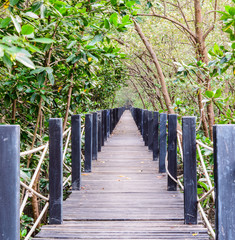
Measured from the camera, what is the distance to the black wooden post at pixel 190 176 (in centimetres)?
317

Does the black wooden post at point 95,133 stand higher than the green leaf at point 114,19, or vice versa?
the green leaf at point 114,19

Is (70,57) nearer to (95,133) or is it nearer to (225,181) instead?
(225,181)

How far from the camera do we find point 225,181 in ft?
6.77

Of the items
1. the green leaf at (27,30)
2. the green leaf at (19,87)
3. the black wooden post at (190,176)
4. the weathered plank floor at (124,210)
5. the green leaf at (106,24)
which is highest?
the green leaf at (106,24)

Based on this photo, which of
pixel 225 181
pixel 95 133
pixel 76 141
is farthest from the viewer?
pixel 95 133

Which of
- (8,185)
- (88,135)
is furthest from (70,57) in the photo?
(8,185)

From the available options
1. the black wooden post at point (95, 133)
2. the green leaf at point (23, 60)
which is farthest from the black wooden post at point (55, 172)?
the black wooden post at point (95, 133)

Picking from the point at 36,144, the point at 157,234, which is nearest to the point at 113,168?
the point at 36,144

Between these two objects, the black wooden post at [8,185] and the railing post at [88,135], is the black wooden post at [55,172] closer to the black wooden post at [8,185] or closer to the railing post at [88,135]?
the black wooden post at [8,185]

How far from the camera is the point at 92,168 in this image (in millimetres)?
6254

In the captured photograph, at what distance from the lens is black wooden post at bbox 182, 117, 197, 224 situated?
3166 millimetres

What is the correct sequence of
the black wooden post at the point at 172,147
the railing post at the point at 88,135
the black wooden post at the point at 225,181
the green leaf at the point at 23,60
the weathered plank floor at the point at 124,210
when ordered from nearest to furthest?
the green leaf at the point at 23,60 < the black wooden post at the point at 225,181 < the weathered plank floor at the point at 124,210 < the black wooden post at the point at 172,147 < the railing post at the point at 88,135

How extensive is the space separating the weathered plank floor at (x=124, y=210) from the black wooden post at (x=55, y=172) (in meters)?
0.15

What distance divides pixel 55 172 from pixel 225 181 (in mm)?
1741
